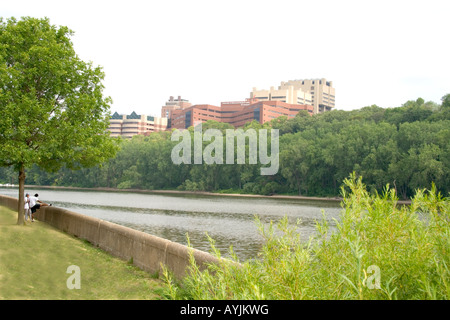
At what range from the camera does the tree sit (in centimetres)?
1727

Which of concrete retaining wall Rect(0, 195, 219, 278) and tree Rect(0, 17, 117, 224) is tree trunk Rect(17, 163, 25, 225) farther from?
concrete retaining wall Rect(0, 195, 219, 278)

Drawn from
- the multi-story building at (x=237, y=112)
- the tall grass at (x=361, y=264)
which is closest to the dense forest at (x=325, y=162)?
the multi-story building at (x=237, y=112)

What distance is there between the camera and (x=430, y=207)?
4.05m

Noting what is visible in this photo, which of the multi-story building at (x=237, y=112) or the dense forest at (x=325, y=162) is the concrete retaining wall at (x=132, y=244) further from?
the multi-story building at (x=237, y=112)

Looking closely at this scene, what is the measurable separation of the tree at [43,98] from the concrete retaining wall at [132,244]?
2620mm

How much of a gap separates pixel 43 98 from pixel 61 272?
1042 cm

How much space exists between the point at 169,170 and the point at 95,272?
3972 inches

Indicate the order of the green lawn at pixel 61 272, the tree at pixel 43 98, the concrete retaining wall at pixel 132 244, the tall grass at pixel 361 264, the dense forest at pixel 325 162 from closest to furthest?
the tall grass at pixel 361 264 < the green lawn at pixel 61 272 < the concrete retaining wall at pixel 132 244 < the tree at pixel 43 98 < the dense forest at pixel 325 162

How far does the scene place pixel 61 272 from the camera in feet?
33.6

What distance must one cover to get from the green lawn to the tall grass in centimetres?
440

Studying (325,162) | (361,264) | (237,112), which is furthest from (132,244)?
(237,112)

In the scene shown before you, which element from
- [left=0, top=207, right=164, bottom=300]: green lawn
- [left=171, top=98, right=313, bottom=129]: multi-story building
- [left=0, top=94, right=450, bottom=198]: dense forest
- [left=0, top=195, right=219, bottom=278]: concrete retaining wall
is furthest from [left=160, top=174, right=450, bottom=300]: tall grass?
[left=171, top=98, right=313, bottom=129]: multi-story building

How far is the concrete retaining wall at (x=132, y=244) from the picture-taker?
365 inches
